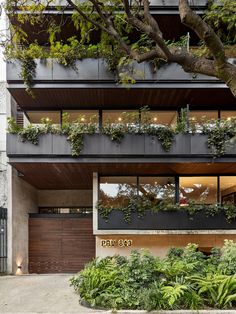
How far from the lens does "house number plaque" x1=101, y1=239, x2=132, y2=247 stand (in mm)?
15094

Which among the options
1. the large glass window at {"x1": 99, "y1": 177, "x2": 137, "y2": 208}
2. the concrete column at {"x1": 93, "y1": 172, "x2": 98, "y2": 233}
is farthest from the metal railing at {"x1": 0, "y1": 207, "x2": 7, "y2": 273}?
the large glass window at {"x1": 99, "y1": 177, "x2": 137, "y2": 208}

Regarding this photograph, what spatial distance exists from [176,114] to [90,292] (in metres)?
10.5

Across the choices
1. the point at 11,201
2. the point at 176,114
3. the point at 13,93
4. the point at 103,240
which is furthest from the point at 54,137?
the point at 176,114

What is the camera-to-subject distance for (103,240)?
15.2 m

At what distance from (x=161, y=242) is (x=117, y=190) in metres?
3.20

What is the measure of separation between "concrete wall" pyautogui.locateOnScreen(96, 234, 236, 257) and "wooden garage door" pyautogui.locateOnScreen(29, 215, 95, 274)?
7.62ft

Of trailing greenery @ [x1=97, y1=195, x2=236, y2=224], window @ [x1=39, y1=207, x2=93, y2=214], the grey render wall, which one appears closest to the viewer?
trailing greenery @ [x1=97, y1=195, x2=236, y2=224]

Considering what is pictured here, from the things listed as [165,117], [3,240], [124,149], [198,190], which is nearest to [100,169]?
[124,149]

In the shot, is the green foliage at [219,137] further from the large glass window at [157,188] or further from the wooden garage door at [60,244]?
the wooden garage door at [60,244]

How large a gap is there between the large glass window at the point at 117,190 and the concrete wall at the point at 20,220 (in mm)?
4309

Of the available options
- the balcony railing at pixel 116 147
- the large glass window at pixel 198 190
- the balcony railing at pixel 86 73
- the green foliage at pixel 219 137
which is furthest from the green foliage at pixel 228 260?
the balcony railing at pixel 86 73

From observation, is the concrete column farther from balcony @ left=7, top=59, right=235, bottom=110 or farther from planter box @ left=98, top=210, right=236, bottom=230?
balcony @ left=7, top=59, right=235, bottom=110

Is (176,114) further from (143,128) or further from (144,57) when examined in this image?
(144,57)

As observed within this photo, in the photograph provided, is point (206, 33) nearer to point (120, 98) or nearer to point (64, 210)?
point (120, 98)
